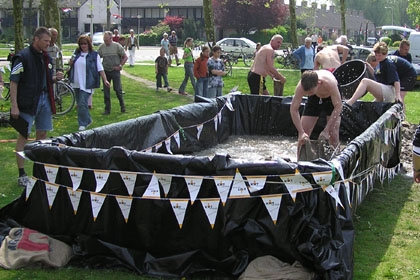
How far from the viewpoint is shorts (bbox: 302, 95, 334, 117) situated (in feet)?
27.7

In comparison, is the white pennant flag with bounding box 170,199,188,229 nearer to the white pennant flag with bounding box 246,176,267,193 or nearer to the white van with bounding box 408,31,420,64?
the white pennant flag with bounding box 246,176,267,193

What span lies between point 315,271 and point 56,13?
1318 centimetres

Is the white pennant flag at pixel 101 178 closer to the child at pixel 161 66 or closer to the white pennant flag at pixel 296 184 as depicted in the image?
the white pennant flag at pixel 296 184

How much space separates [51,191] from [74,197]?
0.82 ft

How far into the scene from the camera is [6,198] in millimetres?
6848

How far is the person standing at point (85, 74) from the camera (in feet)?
35.9

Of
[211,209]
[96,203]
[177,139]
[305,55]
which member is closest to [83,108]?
[177,139]

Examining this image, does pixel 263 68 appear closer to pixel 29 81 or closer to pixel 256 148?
pixel 256 148

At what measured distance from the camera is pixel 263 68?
1315 cm

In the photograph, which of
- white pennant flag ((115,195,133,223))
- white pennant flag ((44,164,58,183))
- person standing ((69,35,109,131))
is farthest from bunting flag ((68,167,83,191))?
person standing ((69,35,109,131))

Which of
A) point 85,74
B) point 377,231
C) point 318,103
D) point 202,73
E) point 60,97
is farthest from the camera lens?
point 202,73

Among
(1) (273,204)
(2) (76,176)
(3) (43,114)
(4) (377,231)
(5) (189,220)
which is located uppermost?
(3) (43,114)

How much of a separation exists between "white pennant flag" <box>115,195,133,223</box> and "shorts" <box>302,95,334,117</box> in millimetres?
4066

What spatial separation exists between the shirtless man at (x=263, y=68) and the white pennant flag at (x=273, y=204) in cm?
821
